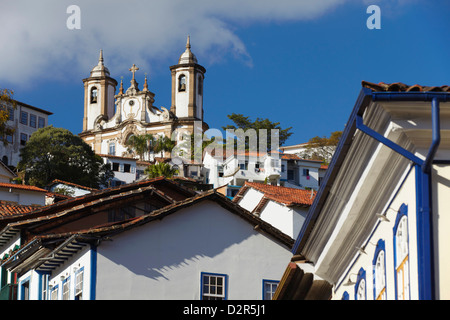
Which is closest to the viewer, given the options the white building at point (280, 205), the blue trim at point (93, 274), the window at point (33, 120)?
the blue trim at point (93, 274)

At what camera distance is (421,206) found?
927cm

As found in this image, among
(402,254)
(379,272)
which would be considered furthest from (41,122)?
(402,254)

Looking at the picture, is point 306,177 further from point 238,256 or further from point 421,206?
point 421,206

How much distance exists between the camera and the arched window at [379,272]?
432 inches

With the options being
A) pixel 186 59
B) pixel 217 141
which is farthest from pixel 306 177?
pixel 186 59

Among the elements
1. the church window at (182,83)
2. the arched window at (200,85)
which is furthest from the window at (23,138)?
the arched window at (200,85)

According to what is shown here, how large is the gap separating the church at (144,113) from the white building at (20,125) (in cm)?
→ 880

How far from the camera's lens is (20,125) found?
107375 mm

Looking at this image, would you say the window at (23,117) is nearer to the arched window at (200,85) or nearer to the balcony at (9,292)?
the arched window at (200,85)

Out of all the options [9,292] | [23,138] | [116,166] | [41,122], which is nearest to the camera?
[9,292]

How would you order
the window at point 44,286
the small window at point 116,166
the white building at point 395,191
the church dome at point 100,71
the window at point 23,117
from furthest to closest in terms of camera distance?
the church dome at point 100,71 → the window at point 23,117 → the small window at point 116,166 → the window at point 44,286 → the white building at point 395,191

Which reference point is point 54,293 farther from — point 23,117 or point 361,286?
point 23,117

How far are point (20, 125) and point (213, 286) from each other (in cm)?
8727
